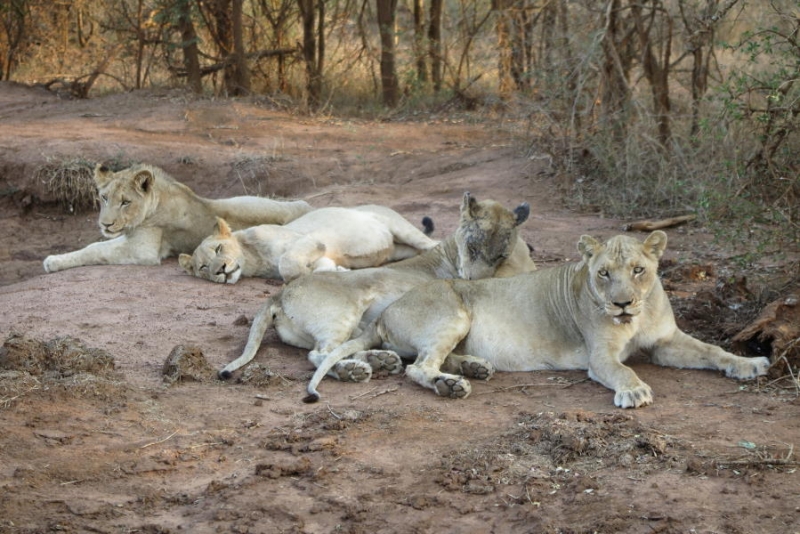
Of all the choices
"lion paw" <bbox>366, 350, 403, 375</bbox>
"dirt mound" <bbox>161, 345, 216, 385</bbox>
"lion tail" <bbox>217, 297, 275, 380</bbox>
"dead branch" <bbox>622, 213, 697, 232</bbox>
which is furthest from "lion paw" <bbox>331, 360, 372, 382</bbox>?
"dead branch" <bbox>622, 213, 697, 232</bbox>

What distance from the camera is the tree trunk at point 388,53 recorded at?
1716 centimetres

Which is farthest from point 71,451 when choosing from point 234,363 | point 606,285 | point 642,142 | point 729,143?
point 642,142

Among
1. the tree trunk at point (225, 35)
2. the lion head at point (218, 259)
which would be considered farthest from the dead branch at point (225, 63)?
the lion head at point (218, 259)

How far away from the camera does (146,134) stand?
1437cm

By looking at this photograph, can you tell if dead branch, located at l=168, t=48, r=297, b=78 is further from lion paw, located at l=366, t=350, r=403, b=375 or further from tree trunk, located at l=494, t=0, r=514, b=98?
lion paw, located at l=366, t=350, r=403, b=375

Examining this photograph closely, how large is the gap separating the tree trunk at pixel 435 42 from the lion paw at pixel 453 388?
40.3 feet

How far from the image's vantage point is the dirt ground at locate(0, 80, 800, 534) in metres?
4.39

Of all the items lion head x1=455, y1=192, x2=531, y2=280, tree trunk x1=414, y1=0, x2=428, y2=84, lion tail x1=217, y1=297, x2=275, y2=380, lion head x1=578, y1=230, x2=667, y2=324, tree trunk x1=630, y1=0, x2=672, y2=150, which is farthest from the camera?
tree trunk x1=414, y1=0, x2=428, y2=84

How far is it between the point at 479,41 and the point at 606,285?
1170 centimetres

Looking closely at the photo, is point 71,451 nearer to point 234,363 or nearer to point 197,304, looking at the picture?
point 234,363

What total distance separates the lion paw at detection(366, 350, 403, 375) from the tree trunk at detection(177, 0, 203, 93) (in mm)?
11329

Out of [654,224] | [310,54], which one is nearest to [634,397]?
[654,224]

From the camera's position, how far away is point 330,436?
5.34 m

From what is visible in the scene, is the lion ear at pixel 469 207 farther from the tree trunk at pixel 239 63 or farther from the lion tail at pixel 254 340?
the tree trunk at pixel 239 63
